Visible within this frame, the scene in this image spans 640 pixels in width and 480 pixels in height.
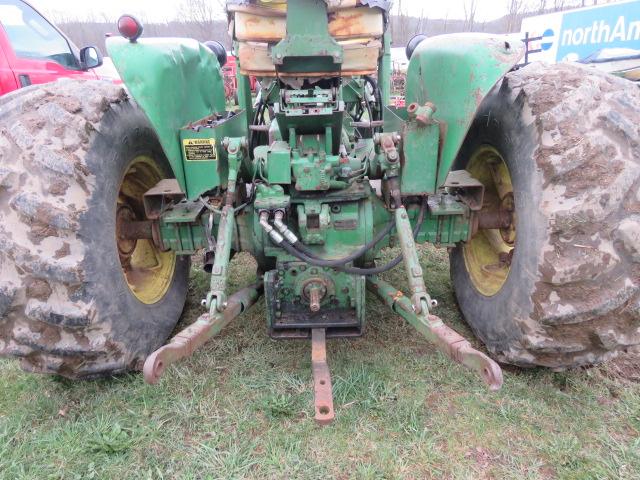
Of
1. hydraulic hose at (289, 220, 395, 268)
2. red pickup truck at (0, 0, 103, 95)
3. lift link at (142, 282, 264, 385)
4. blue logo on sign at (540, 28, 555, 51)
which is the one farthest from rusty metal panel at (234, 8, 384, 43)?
blue logo on sign at (540, 28, 555, 51)

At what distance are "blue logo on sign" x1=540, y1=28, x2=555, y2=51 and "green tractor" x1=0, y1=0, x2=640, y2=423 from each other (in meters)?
14.0

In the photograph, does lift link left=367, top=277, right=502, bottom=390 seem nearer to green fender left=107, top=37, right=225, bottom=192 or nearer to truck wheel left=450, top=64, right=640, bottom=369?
truck wheel left=450, top=64, right=640, bottom=369

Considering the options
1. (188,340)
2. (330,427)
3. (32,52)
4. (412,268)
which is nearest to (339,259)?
(412,268)

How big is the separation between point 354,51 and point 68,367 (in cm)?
219

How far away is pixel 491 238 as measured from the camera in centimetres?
295

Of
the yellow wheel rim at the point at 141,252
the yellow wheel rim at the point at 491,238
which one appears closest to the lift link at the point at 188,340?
the yellow wheel rim at the point at 141,252

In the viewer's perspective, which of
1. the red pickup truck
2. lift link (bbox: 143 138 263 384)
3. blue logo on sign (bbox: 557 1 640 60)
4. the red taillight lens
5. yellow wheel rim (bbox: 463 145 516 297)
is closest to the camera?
lift link (bbox: 143 138 263 384)

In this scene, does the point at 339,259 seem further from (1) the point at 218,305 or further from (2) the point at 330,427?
(2) the point at 330,427

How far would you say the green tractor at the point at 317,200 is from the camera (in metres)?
1.93

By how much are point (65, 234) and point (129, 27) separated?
0.96 m

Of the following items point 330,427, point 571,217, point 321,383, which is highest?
point 571,217

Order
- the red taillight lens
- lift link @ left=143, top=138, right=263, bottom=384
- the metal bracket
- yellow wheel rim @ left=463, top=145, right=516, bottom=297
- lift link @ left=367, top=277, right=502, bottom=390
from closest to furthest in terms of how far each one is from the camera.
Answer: lift link @ left=367, top=277, right=502, bottom=390 → lift link @ left=143, top=138, right=263, bottom=384 → the metal bracket → the red taillight lens → yellow wheel rim @ left=463, top=145, right=516, bottom=297

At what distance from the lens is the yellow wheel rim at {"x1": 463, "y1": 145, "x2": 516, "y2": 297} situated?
2643 millimetres

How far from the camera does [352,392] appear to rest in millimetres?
2377
